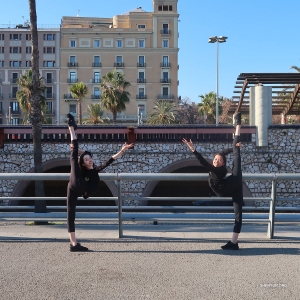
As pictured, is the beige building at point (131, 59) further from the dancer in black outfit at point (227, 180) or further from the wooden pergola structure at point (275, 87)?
the dancer in black outfit at point (227, 180)

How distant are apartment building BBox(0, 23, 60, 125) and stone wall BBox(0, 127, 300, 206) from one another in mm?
48751

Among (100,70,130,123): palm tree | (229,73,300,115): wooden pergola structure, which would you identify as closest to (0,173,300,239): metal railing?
(229,73,300,115): wooden pergola structure

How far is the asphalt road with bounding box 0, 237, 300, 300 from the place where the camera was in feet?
16.6

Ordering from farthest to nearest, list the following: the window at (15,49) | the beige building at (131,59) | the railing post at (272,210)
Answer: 1. the window at (15,49)
2. the beige building at (131,59)
3. the railing post at (272,210)

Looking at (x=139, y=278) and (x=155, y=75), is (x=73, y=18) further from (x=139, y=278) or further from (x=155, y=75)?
(x=139, y=278)

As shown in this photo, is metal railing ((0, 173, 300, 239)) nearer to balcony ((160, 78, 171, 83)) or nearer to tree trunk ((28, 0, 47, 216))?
tree trunk ((28, 0, 47, 216))

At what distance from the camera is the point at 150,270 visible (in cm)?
590

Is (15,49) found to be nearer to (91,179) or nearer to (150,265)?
(91,179)

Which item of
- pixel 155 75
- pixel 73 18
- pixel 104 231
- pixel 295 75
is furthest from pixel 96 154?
pixel 73 18

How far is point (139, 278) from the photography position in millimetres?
5559

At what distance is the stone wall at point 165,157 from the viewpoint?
25.3 m

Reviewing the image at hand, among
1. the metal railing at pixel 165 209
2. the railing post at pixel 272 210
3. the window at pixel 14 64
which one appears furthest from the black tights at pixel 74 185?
the window at pixel 14 64

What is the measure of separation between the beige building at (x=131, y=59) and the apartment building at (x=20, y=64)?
7.17ft

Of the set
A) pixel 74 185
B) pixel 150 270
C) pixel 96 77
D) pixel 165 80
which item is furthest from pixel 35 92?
pixel 96 77
